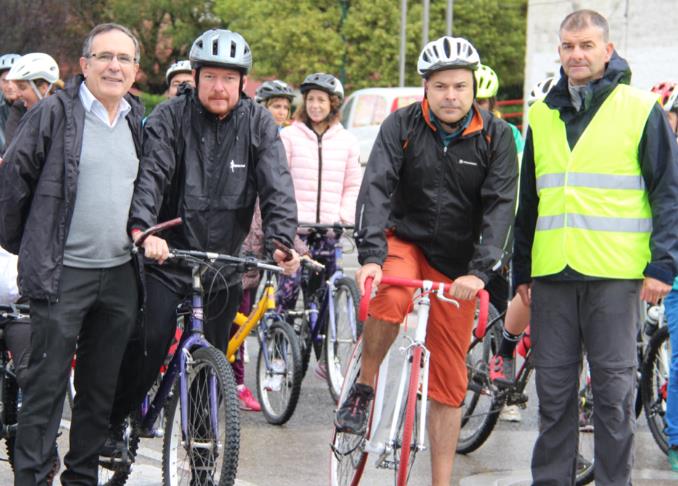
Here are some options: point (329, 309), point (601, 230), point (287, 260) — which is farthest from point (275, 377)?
point (601, 230)

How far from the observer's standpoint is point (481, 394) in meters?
8.09

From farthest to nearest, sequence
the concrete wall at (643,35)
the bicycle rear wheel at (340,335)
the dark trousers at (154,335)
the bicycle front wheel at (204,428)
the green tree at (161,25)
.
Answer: the green tree at (161,25)
the concrete wall at (643,35)
the bicycle rear wheel at (340,335)
the dark trousers at (154,335)
the bicycle front wheel at (204,428)

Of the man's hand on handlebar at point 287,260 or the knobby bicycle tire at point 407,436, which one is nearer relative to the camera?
the knobby bicycle tire at point 407,436

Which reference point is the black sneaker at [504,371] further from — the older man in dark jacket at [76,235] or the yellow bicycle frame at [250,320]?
the older man in dark jacket at [76,235]

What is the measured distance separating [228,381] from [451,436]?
3.68ft

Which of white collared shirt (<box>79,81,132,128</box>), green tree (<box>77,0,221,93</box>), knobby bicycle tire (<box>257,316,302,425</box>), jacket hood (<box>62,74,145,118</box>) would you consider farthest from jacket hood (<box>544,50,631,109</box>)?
green tree (<box>77,0,221,93</box>)

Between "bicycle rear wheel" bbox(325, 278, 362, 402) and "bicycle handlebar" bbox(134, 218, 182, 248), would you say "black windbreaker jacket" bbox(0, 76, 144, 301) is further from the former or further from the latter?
"bicycle rear wheel" bbox(325, 278, 362, 402)

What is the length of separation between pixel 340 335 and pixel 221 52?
3511 mm

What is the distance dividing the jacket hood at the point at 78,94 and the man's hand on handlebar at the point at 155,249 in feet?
2.18

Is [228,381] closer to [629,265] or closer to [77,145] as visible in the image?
[77,145]

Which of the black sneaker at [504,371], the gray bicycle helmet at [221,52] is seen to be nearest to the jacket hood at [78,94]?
the gray bicycle helmet at [221,52]

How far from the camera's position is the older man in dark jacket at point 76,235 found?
5.81 m

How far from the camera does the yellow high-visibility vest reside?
230 inches

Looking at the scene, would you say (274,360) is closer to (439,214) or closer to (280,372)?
(280,372)
